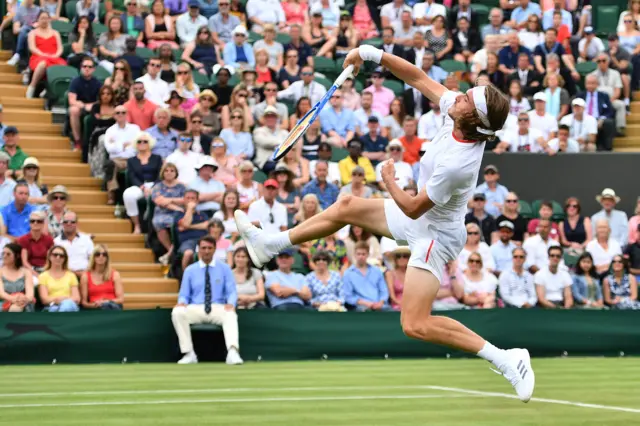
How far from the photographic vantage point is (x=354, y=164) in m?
17.5

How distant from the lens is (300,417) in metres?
8.18

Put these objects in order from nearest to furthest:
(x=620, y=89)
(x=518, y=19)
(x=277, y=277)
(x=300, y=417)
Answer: (x=300, y=417) < (x=277, y=277) < (x=620, y=89) < (x=518, y=19)

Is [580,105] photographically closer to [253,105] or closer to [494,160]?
[494,160]

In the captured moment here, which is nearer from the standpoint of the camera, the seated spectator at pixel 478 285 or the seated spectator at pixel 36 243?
the seated spectator at pixel 36 243

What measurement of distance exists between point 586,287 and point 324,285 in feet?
12.4

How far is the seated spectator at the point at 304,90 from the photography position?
18.4 m

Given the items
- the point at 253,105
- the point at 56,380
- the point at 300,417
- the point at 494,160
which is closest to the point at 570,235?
the point at 494,160

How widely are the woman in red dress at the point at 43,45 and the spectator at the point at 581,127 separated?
8007mm

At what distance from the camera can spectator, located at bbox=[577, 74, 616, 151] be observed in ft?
64.1

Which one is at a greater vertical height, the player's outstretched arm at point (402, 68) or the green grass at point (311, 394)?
the player's outstretched arm at point (402, 68)

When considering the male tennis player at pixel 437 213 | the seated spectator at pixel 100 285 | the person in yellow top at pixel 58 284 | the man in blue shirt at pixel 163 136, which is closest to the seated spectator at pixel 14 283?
the person in yellow top at pixel 58 284

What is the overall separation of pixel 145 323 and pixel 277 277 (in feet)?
6.25

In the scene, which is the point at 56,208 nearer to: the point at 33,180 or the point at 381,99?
the point at 33,180

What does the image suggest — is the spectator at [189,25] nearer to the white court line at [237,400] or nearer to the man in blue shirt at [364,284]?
the man in blue shirt at [364,284]
